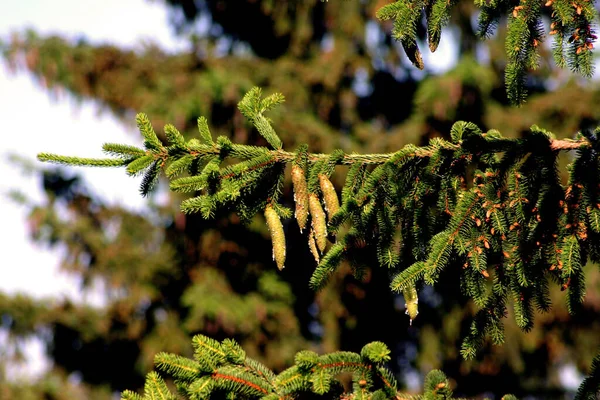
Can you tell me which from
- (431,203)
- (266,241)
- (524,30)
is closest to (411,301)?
(431,203)

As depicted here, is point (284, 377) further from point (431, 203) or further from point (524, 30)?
point (524, 30)

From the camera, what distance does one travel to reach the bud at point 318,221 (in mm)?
2447

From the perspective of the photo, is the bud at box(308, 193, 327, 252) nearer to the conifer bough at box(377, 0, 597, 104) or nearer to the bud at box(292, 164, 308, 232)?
the bud at box(292, 164, 308, 232)

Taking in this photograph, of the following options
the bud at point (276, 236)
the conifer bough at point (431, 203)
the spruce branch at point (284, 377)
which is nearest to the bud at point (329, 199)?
the conifer bough at point (431, 203)

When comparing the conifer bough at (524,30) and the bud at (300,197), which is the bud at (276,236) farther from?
the conifer bough at (524,30)

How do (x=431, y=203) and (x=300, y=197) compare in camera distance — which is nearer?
(x=300, y=197)

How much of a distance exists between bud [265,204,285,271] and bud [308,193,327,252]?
0.10 m

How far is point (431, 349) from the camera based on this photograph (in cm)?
1003

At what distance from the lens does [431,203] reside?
2.64 metres

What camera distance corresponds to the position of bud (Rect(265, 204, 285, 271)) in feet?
8.04

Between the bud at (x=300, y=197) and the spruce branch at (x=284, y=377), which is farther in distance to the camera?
the bud at (x=300, y=197)

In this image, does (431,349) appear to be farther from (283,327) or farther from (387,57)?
(387,57)

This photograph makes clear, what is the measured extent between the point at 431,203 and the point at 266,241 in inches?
264

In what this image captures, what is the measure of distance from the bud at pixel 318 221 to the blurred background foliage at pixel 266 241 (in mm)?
6258
